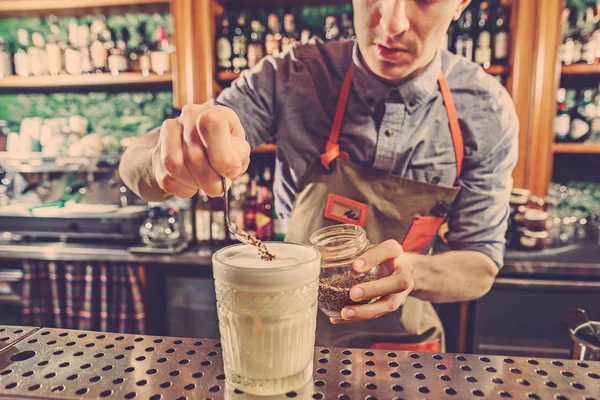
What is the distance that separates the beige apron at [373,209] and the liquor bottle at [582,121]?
5.61ft

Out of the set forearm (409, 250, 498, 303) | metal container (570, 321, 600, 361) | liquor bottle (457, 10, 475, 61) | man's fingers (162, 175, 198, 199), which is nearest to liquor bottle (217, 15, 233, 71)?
liquor bottle (457, 10, 475, 61)

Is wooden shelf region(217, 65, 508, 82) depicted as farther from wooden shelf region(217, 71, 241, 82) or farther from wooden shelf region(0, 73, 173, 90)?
wooden shelf region(0, 73, 173, 90)

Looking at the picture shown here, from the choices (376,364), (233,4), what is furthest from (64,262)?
(376,364)

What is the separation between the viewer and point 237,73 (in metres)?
2.80

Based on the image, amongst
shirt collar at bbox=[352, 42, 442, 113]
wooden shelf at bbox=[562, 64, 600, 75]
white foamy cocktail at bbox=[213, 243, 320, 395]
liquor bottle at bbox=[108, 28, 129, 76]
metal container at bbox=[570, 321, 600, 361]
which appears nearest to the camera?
white foamy cocktail at bbox=[213, 243, 320, 395]

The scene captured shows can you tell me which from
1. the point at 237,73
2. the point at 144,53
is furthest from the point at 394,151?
the point at 144,53

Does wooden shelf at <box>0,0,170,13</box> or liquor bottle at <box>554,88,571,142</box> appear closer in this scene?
liquor bottle at <box>554,88,571,142</box>

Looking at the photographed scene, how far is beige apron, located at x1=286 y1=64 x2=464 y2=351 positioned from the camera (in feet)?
4.91

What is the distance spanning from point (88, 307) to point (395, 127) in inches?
83.6

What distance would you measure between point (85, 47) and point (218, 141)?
9.48ft

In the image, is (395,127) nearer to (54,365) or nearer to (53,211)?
(54,365)

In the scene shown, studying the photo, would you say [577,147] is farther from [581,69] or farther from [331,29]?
[331,29]

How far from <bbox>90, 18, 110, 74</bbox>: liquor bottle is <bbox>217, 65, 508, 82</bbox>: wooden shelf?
840mm

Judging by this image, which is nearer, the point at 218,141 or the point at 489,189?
the point at 218,141
